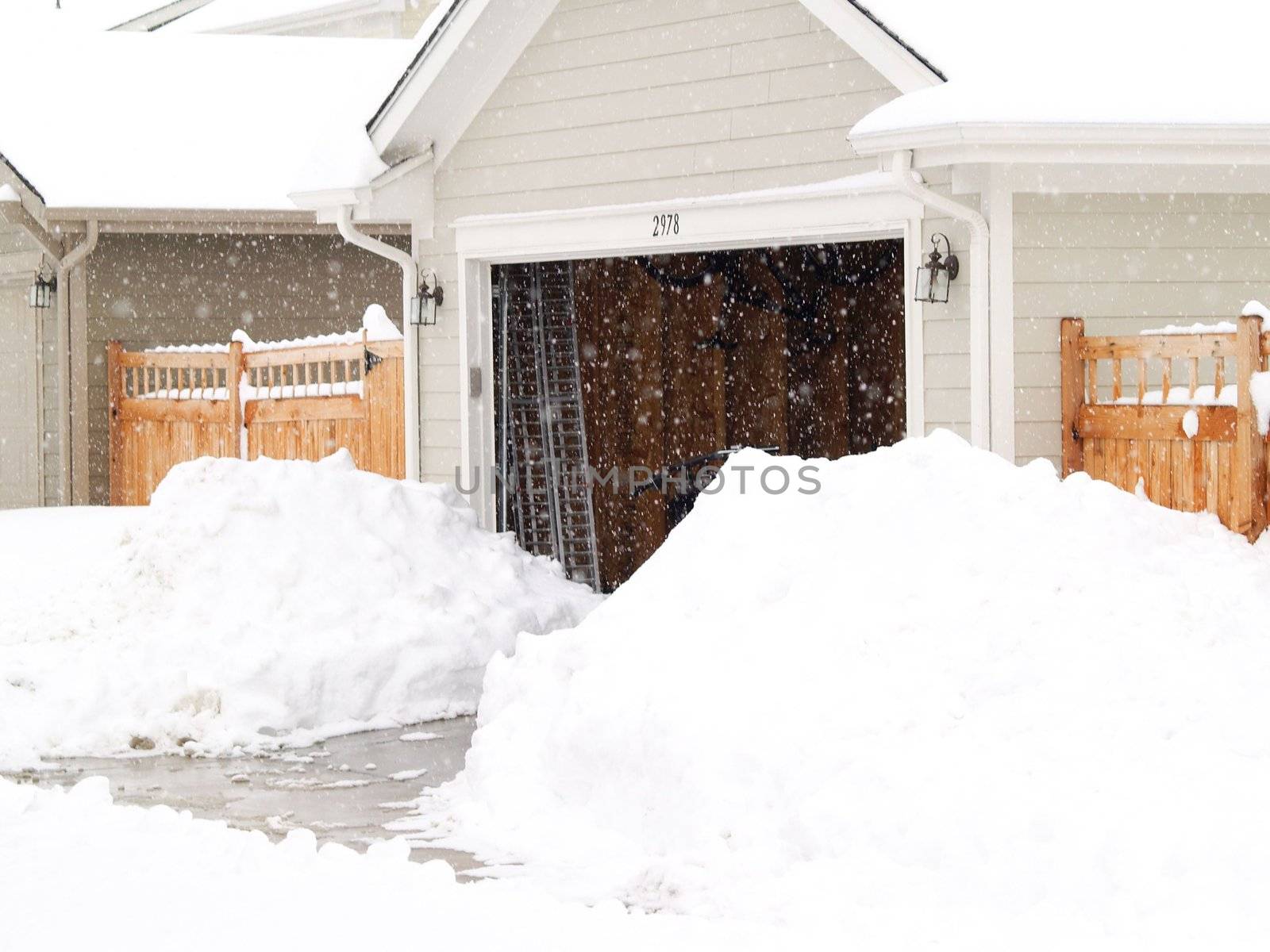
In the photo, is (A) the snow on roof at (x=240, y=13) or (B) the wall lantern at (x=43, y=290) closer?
(B) the wall lantern at (x=43, y=290)

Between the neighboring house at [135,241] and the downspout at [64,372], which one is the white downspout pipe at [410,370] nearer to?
the neighboring house at [135,241]

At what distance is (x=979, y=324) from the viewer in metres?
10.1

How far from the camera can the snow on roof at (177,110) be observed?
17.1m

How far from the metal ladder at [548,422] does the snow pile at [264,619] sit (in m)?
1.68

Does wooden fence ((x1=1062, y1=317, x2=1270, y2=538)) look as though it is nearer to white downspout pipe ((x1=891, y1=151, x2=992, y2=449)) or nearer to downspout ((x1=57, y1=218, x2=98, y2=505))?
white downspout pipe ((x1=891, y1=151, x2=992, y2=449))

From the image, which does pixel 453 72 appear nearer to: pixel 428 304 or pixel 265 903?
pixel 428 304

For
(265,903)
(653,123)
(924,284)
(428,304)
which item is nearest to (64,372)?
(428,304)

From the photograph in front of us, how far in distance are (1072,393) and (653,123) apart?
3.48 meters

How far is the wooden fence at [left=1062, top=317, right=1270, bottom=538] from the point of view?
30.8 feet

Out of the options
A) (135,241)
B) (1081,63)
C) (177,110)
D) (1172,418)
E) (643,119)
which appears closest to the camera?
(1172,418)

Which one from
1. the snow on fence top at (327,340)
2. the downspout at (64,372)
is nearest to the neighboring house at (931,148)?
the snow on fence top at (327,340)

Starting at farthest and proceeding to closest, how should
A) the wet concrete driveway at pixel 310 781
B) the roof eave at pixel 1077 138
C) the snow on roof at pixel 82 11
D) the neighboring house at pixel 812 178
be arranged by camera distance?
the snow on roof at pixel 82 11
the neighboring house at pixel 812 178
the roof eave at pixel 1077 138
the wet concrete driveway at pixel 310 781

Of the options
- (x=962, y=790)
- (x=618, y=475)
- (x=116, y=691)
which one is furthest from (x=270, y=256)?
(x=962, y=790)

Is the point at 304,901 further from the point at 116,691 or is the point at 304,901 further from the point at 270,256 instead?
the point at 270,256
